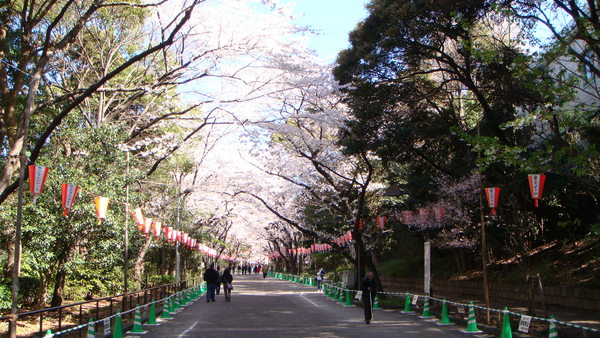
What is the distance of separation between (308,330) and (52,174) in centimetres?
883

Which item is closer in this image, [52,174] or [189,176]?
[52,174]

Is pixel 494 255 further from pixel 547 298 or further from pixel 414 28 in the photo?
pixel 414 28

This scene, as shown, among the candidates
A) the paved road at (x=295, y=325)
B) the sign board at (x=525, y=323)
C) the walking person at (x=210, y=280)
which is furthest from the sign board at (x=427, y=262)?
the walking person at (x=210, y=280)

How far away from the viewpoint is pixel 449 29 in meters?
16.5

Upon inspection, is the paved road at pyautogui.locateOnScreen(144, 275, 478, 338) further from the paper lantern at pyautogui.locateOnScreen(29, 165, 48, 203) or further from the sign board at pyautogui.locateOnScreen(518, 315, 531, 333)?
the paper lantern at pyautogui.locateOnScreen(29, 165, 48, 203)

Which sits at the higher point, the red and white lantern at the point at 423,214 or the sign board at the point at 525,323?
the red and white lantern at the point at 423,214

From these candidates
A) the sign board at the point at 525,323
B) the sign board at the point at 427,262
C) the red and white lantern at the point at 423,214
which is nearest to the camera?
the sign board at the point at 525,323

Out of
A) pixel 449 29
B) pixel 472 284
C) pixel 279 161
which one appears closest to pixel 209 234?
pixel 279 161

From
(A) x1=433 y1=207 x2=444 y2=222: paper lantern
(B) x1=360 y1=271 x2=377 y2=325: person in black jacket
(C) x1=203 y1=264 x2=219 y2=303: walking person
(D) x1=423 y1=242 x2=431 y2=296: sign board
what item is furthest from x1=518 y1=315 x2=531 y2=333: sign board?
(C) x1=203 y1=264 x2=219 y2=303: walking person

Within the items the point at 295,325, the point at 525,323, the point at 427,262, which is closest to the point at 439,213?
the point at 427,262

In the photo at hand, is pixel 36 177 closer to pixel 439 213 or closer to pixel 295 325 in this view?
pixel 295 325

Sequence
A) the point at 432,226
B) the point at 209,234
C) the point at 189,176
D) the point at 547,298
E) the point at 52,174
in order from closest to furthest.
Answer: the point at 52,174 < the point at 547,298 < the point at 432,226 < the point at 189,176 < the point at 209,234

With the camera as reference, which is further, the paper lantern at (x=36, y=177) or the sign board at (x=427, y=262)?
the sign board at (x=427, y=262)

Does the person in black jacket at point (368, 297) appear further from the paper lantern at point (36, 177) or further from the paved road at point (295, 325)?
the paper lantern at point (36, 177)
